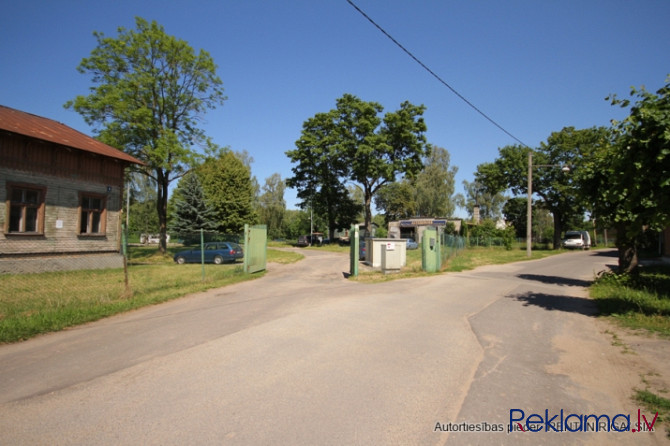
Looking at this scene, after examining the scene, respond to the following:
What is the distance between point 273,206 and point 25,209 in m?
55.9

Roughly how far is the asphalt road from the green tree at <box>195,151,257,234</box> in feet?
147

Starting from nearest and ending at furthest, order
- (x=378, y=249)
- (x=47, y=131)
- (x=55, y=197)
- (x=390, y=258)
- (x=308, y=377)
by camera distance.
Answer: (x=308, y=377) → (x=390, y=258) → (x=55, y=197) → (x=47, y=131) → (x=378, y=249)

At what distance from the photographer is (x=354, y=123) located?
4403 cm

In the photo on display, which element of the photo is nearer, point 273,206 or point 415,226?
point 415,226

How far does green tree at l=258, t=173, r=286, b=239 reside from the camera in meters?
72.1

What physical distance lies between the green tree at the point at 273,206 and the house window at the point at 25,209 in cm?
5321

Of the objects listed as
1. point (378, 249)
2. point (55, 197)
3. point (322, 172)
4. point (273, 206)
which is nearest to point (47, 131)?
point (55, 197)

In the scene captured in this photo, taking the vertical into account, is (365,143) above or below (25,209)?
above

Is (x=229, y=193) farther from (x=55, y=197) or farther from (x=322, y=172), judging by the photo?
(x=55, y=197)

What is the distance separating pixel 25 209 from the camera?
16.5m

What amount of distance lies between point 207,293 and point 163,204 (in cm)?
2009

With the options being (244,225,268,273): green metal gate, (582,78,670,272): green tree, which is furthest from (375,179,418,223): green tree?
(582,78,670,272): green tree

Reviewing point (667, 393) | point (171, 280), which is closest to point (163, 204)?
point (171, 280)

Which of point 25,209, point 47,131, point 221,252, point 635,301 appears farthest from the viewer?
point 221,252
